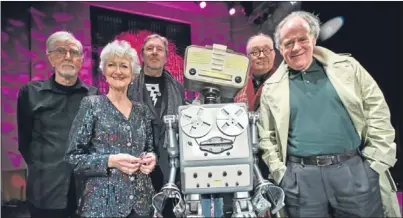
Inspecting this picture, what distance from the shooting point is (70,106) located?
181cm

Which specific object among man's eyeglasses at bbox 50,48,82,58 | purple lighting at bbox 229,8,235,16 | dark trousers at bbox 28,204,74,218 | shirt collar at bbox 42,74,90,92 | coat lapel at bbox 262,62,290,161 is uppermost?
purple lighting at bbox 229,8,235,16

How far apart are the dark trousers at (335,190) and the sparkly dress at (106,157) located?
0.66 meters

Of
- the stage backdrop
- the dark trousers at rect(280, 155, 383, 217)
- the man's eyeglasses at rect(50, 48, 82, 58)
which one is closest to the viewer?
the dark trousers at rect(280, 155, 383, 217)

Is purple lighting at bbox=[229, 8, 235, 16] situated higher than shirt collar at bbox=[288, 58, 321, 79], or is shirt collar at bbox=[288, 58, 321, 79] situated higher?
purple lighting at bbox=[229, 8, 235, 16]

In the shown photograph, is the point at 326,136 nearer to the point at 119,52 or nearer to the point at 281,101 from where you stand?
the point at 281,101

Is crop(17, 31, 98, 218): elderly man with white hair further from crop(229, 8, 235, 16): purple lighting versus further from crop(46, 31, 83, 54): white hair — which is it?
crop(229, 8, 235, 16): purple lighting

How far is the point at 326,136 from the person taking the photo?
163cm

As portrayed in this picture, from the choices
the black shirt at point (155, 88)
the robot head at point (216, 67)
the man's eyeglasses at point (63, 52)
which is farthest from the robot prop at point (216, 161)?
the man's eyeglasses at point (63, 52)

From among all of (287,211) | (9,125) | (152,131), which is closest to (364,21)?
(287,211)

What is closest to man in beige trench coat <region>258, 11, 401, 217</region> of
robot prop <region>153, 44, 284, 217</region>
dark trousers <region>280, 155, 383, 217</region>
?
dark trousers <region>280, 155, 383, 217</region>

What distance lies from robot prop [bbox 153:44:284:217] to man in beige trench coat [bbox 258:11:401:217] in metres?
0.14

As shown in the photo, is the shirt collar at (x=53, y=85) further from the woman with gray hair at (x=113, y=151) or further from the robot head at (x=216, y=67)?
the robot head at (x=216, y=67)

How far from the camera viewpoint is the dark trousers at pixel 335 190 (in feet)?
5.24

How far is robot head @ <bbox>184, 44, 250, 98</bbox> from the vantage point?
A: 5.31 feet
